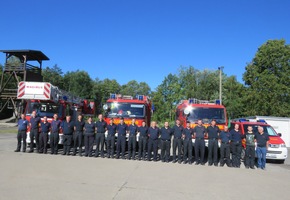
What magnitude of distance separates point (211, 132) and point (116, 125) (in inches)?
157

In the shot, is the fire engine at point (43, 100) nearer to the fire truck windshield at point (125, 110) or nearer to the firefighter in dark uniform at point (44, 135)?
the firefighter in dark uniform at point (44, 135)

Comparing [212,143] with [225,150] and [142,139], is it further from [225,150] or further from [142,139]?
[142,139]

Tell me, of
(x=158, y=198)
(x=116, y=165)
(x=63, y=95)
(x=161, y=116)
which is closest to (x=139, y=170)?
(x=116, y=165)

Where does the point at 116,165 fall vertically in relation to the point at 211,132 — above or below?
below

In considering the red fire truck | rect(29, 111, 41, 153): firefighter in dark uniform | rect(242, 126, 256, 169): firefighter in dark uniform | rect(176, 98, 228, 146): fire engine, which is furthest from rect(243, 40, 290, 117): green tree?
rect(29, 111, 41, 153): firefighter in dark uniform

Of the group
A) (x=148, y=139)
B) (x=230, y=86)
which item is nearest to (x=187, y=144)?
(x=148, y=139)

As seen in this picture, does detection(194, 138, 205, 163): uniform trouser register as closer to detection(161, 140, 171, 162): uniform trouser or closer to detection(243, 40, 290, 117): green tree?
detection(161, 140, 171, 162): uniform trouser

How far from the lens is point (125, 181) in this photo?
798 cm

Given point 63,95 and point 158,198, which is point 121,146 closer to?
point 63,95

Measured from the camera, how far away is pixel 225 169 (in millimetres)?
10859

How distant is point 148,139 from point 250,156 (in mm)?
4101

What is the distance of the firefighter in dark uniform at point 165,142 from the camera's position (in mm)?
12294

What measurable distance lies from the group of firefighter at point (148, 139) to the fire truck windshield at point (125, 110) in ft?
4.58

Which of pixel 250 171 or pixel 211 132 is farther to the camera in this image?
pixel 211 132
